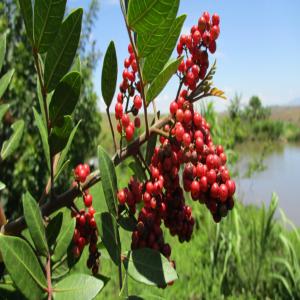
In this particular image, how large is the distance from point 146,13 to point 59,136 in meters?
0.21

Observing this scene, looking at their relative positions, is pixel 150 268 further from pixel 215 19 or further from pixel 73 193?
pixel 215 19

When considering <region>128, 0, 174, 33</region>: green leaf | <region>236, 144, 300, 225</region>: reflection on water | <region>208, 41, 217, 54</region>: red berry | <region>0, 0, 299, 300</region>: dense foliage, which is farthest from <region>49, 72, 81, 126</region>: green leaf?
<region>236, 144, 300, 225</region>: reflection on water

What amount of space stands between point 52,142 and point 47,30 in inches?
6.1

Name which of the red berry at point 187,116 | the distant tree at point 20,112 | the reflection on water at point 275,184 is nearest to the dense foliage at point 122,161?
the red berry at point 187,116

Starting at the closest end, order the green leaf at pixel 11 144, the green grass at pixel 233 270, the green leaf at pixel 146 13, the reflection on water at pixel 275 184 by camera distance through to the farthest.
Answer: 1. the green leaf at pixel 146 13
2. the green leaf at pixel 11 144
3. the green grass at pixel 233 270
4. the reflection on water at pixel 275 184

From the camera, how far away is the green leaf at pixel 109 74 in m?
0.57

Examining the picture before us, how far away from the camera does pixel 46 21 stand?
0.48 meters

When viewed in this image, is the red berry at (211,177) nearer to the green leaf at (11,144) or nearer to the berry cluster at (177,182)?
the berry cluster at (177,182)

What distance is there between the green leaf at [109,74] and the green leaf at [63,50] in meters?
0.06

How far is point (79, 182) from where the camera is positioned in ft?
1.95

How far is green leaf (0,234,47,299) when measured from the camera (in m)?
0.47

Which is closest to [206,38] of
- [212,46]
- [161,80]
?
[212,46]

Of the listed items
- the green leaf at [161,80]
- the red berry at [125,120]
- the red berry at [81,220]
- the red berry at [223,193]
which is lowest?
the red berry at [81,220]

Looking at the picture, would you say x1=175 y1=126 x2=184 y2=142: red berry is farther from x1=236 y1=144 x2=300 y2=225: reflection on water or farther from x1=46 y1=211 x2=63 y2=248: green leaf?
x1=236 y1=144 x2=300 y2=225: reflection on water
